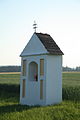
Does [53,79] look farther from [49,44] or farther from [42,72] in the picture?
[49,44]

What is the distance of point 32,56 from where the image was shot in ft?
44.4

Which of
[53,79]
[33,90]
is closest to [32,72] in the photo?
[33,90]

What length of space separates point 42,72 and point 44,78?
0.40 m

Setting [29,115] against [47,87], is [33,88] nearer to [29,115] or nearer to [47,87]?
[47,87]

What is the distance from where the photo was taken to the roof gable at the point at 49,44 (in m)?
12.8

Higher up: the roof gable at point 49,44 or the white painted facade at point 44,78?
the roof gable at point 49,44

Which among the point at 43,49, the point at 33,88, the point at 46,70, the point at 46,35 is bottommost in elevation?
the point at 33,88

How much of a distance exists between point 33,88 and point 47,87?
1.20m

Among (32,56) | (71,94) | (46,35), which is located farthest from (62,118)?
(71,94)

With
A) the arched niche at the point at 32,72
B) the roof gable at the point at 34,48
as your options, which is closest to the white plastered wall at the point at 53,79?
the roof gable at the point at 34,48

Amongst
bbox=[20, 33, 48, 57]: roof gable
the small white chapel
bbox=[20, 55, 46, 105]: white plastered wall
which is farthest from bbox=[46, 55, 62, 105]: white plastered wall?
bbox=[20, 33, 48, 57]: roof gable

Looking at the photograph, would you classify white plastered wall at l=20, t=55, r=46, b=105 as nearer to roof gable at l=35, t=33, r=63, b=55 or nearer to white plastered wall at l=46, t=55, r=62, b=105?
white plastered wall at l=46, t=55, r=62, b=105

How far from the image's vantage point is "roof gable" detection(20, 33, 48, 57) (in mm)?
12880

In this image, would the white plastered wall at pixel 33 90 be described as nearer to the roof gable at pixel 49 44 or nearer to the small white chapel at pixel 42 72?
the small white chapel at pixel 42 72
